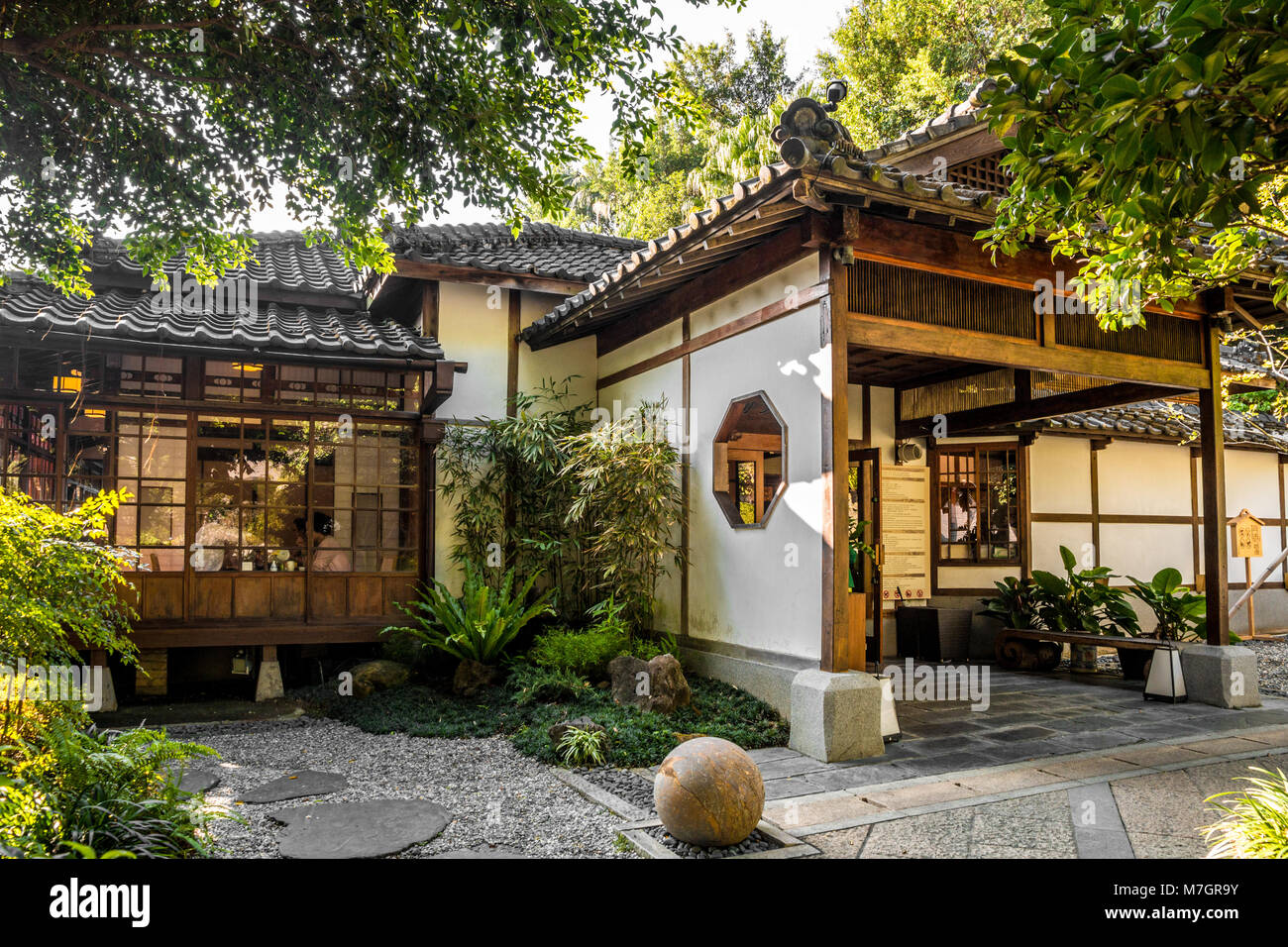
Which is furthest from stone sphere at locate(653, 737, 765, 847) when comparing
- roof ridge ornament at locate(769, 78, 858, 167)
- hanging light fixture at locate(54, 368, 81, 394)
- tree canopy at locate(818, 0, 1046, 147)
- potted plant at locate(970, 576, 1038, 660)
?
tree canopy at locate(818, 0, 1046, 147)

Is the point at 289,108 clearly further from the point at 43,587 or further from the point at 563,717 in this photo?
the point at 563,717

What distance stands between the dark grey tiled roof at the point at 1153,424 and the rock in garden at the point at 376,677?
8.20 meters

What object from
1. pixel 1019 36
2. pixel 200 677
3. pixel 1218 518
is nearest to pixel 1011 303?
pixel 1218 518

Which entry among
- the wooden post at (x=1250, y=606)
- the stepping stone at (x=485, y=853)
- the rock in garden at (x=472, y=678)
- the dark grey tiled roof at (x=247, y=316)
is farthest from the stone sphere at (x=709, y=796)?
the wooden post at (x=1250, y=606)

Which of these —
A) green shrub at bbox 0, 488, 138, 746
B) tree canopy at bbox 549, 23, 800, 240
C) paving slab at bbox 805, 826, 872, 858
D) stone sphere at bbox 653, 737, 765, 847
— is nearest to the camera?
stone sphere at bbox 653, 737, 765, 847

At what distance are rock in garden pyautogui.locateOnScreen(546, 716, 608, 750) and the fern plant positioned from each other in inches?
73.0

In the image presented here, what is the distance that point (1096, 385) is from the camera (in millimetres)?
8320

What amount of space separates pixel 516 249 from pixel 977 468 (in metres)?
6.56

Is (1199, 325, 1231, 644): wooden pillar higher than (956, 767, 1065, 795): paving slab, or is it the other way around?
(1199, 325, 1231, 644): wooden pillar

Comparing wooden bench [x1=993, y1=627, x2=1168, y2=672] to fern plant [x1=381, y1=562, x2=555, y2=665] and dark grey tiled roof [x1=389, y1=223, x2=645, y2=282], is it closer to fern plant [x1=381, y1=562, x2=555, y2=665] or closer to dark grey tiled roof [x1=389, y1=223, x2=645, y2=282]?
fern plant [x1=381, y1=562, x2=555, y2=665]

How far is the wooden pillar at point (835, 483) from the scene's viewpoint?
561cm

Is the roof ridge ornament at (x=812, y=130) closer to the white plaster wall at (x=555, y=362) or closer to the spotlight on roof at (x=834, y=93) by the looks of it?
the spotlight on roof at (x=834, y=93)

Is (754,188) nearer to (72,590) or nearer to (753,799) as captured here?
(753,799)

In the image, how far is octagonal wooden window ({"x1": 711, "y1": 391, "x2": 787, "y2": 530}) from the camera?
6715 millimetres
